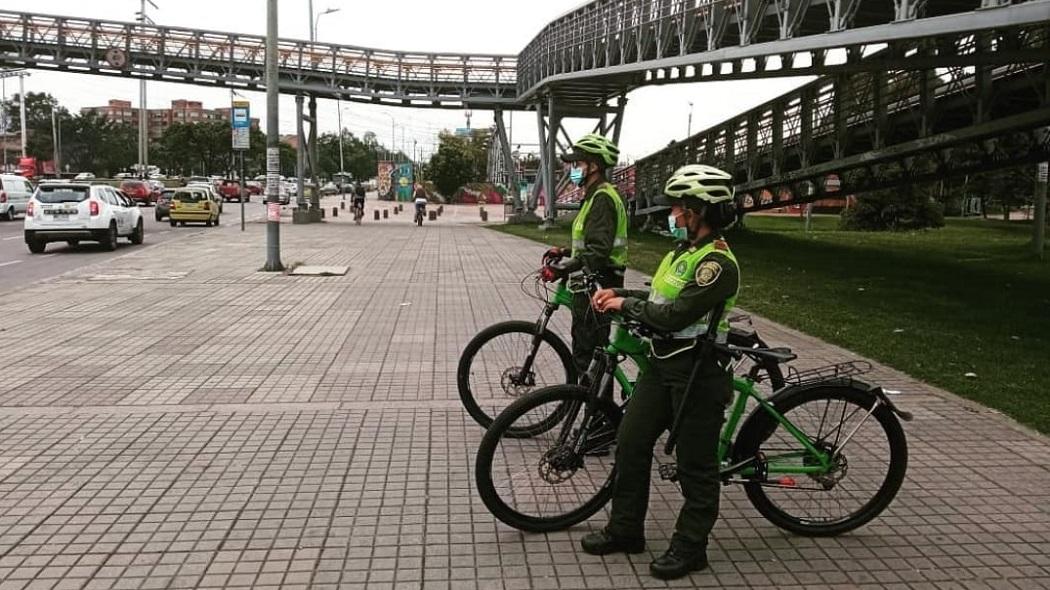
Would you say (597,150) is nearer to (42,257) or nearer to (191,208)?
(42,257)

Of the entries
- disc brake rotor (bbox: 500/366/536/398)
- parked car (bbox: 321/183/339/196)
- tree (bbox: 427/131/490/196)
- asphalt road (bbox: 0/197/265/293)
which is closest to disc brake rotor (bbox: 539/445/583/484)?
disc brake rotor (bbox: 500/366/536/398)

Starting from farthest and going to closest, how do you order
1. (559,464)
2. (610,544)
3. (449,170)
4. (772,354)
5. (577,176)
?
(449,170) < (577,176) < (559,464) < (772,354) < (610,544)

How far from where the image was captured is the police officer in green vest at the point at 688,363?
3.38 m

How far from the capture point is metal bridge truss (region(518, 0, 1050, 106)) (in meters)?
10.1

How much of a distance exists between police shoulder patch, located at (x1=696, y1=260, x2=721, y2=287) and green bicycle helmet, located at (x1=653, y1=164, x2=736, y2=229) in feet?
0.65

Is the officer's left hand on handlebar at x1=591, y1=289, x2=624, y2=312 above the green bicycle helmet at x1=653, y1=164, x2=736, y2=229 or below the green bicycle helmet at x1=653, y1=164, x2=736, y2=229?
below

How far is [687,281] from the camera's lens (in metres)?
3.39

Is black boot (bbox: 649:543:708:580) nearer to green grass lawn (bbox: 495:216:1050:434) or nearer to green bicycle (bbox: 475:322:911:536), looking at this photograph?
green bicycle (bbox: 475:322:911:536)

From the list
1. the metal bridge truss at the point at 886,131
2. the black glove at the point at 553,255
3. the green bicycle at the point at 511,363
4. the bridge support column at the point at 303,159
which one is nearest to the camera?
the black glove at the point at 553,255

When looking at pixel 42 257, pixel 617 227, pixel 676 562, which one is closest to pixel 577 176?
pixel 617 227

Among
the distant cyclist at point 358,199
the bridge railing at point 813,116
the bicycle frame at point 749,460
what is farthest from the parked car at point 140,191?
the bicycle frame at point 749,460

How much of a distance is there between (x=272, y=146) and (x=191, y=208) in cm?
1684

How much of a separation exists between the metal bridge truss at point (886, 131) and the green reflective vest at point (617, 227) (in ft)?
28.4

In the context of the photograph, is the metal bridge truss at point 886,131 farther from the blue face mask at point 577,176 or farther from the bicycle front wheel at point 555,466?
the bicycle front wheel at point 555,466
